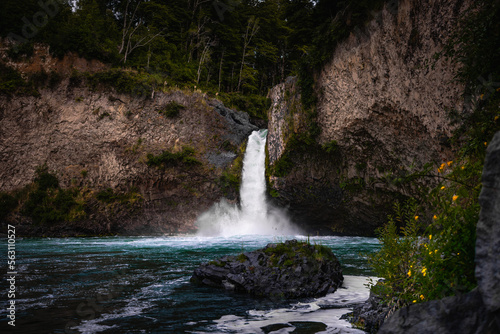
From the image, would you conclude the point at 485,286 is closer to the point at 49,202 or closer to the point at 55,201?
the point at 55,201

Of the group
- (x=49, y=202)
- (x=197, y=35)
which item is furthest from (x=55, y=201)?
(x=197, y=35)

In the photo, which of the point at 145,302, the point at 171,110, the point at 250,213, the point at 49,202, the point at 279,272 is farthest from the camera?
the point at 171,110

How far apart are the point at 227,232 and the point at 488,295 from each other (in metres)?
18.6

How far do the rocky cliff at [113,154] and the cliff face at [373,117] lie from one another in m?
5.99

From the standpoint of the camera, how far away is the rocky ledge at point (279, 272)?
18.7ft

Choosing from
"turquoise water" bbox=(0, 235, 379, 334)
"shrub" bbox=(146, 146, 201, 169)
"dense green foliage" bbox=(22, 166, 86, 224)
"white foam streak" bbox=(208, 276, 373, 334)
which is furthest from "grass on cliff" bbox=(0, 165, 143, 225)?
"white foam streak" bbox=(208, 276, 373, 334)

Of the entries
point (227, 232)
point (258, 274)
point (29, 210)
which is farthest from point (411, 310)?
point (29, 210)

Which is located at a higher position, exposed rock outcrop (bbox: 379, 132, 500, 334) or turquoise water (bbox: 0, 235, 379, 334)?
exposed rock outcrop (bbox: 379, 132, 500, 334)

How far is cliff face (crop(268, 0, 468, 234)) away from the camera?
9594 millimetres

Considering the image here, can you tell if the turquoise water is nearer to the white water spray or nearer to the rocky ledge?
the rocky ledge

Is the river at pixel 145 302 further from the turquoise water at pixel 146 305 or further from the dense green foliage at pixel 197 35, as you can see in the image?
the dense green foliage at pixel 197 35

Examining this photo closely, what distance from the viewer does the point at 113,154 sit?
813 inches

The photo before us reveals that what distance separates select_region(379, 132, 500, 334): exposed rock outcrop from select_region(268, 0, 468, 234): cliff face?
188 inches

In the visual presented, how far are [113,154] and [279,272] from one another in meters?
17.7
